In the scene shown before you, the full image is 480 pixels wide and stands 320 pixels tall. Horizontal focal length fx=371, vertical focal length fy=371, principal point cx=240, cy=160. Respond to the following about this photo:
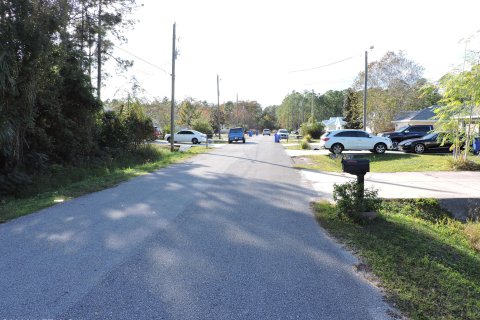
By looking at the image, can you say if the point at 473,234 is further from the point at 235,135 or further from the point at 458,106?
the point at 235,135

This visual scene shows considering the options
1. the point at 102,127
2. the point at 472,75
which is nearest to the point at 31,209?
the point at 102,127

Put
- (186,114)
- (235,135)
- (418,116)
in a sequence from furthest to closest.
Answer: (186,114) < (235,135) < (418,116)

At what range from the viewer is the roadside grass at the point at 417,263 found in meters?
3.75

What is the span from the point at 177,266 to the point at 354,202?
12.7 ft

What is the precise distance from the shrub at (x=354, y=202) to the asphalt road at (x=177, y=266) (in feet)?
2.53

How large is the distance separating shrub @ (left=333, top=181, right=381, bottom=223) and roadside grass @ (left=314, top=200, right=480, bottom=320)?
0.58 ft

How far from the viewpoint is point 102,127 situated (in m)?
19.3

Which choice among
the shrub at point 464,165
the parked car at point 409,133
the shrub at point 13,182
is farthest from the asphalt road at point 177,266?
the parked car at point 409,133

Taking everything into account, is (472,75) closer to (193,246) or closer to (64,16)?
(193,246)

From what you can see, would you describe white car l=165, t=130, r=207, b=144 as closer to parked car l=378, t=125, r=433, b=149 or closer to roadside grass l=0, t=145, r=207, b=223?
parked car l=378, t=125, r=433, b=149

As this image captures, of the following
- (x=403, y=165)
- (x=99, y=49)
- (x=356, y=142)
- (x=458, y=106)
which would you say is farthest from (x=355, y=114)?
(x=99, y=49)

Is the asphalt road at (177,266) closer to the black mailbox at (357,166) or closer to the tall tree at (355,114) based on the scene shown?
the black mailbox at (357,166)

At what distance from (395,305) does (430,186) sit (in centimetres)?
911

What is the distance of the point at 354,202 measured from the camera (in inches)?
276
